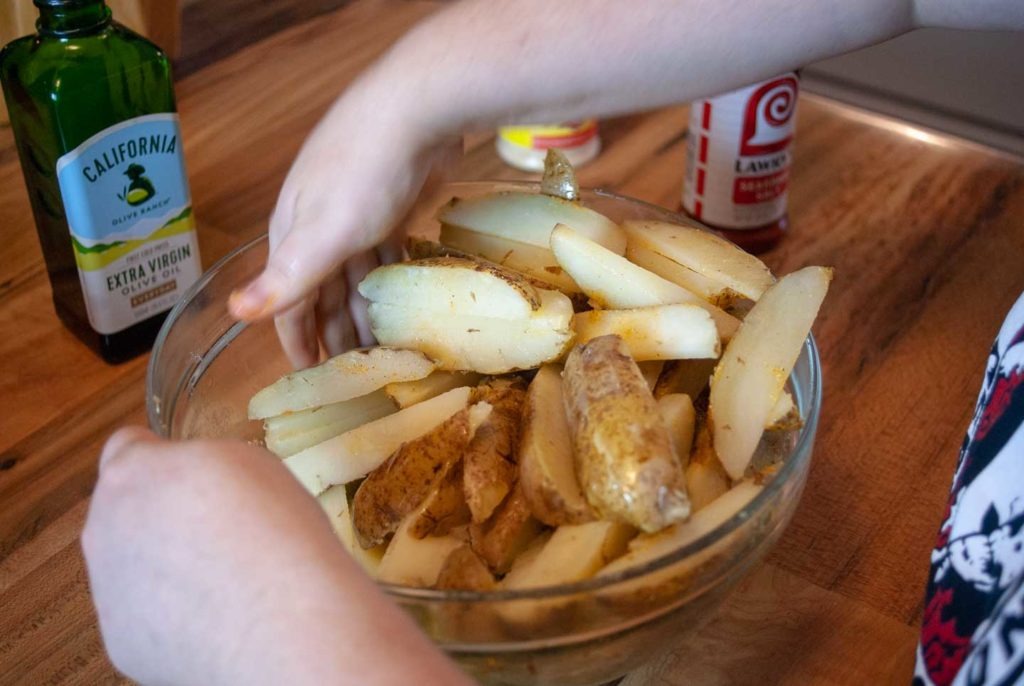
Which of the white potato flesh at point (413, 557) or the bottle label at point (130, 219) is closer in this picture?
the white potato flesh at point (413, 557)

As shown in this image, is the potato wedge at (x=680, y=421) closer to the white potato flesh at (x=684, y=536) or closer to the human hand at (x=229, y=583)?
the white potato flesh at (x=684, y=536)

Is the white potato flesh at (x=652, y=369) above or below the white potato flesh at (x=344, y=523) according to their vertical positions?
above

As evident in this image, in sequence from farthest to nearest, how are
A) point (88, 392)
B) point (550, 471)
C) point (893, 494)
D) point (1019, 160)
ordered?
point (1019, 160)
point (88, 392)
point (893, 494)
point (550, 471)

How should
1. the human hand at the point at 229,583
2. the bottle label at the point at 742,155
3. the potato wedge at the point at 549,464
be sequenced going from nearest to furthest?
the human hand at the point at 229,583 → the potato wedge at the point at 549,464 → the bottle label at the point at 742,155

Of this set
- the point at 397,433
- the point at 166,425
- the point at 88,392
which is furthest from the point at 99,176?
the point at 397,433

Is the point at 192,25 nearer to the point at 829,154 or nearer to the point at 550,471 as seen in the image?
the point at 829,154

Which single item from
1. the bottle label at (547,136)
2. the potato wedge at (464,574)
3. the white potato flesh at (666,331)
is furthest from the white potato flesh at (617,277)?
the bottle label at (547,136)

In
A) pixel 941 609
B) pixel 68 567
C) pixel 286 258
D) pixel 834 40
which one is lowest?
pixel 68 567

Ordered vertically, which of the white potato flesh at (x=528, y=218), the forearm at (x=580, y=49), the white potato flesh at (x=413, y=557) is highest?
the forearm at (x=580, y=49)
